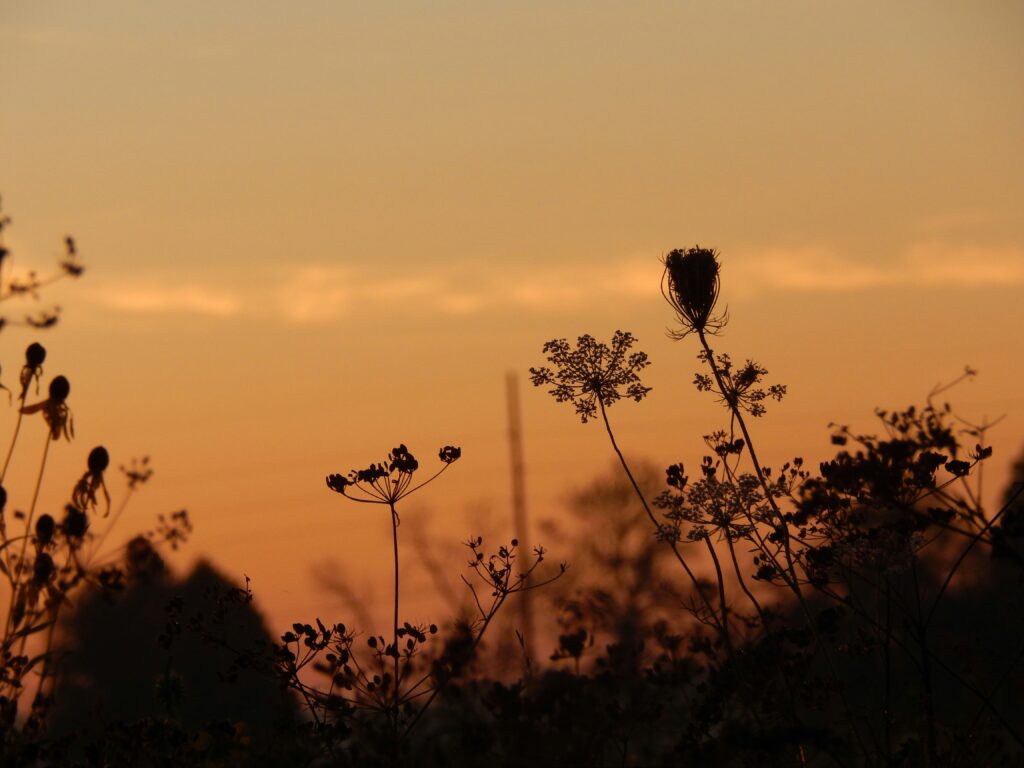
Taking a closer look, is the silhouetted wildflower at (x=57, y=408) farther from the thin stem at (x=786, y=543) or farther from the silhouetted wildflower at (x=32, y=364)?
the thin stem at (x=786, y=543)

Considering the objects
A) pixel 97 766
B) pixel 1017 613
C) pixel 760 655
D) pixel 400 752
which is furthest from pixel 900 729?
pixel 97 766

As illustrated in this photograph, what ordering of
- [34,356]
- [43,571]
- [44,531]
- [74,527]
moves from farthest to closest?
[34,356], [44,531], [43,571], [74,527]

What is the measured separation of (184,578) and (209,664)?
5.92 meters

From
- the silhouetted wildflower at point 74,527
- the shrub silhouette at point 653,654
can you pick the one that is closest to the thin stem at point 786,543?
→ the shrub silhouette at point 653,654

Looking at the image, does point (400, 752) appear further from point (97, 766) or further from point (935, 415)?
point (935, 415)

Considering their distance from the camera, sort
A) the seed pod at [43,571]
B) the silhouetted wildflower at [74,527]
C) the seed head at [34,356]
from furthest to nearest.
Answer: the seed head at [34,356] < the seed pod at [43,571] < the silhouetted wildflower at [74,527]

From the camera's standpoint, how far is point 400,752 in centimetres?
687

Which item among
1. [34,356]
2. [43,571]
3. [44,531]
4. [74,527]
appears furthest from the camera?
[34,356]

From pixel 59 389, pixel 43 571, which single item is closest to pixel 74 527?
pixel 43 571

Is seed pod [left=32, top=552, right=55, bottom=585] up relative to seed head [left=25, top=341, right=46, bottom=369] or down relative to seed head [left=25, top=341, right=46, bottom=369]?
down

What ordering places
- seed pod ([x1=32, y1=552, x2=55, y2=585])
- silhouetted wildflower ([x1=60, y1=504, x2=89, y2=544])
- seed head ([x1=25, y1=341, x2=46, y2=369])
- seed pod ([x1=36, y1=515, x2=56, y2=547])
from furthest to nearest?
1. seed head ([x1=25, y1=341, x2=46, y2=369])
2. seed pod ([x1=36, y1=515, x2=56, y2=547])
3. seed pod ([x1=32, y1=552, x2=55, y2=585])
4. silhouetted wildflower ([x1=60, y1=504, x2=89, y2=544])

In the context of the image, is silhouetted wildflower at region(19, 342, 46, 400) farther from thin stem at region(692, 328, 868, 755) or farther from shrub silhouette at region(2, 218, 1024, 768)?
thin stem at region(692, 328, 868, 755)

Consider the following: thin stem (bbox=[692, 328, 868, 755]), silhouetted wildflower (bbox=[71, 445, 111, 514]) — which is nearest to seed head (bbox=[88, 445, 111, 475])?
silhouetted wildflower (bbox=[71, 445, 111, 514])

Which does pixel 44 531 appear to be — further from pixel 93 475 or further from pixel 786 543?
pixel 786 543
